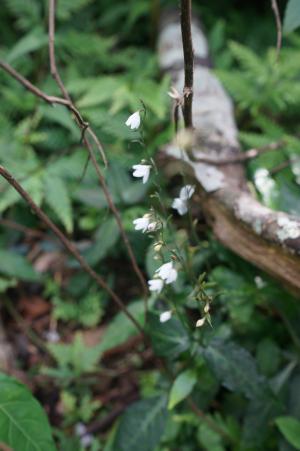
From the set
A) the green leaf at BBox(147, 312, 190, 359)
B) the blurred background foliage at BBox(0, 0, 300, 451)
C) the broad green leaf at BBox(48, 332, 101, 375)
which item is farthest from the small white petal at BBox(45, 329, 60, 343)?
the green leaf at BBox(147, 312, 190, 359)


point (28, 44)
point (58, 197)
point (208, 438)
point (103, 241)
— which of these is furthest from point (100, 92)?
point (208, 438)

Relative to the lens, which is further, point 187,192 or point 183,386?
point 183,386

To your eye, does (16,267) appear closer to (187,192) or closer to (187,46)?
(187,192)

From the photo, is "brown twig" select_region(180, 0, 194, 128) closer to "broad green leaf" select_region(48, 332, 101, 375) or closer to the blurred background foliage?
the blurred background foliage

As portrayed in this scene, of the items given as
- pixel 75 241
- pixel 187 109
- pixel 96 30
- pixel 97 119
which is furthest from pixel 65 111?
pixel 187 109

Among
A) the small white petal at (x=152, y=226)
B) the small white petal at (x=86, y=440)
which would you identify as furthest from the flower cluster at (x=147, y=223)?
the small white petal at (x=86, y=440)

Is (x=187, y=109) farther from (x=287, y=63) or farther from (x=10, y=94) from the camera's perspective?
(x=10, y=94)

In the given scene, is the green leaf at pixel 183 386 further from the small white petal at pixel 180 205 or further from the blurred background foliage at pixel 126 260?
the small white petal at pixel 180 205
